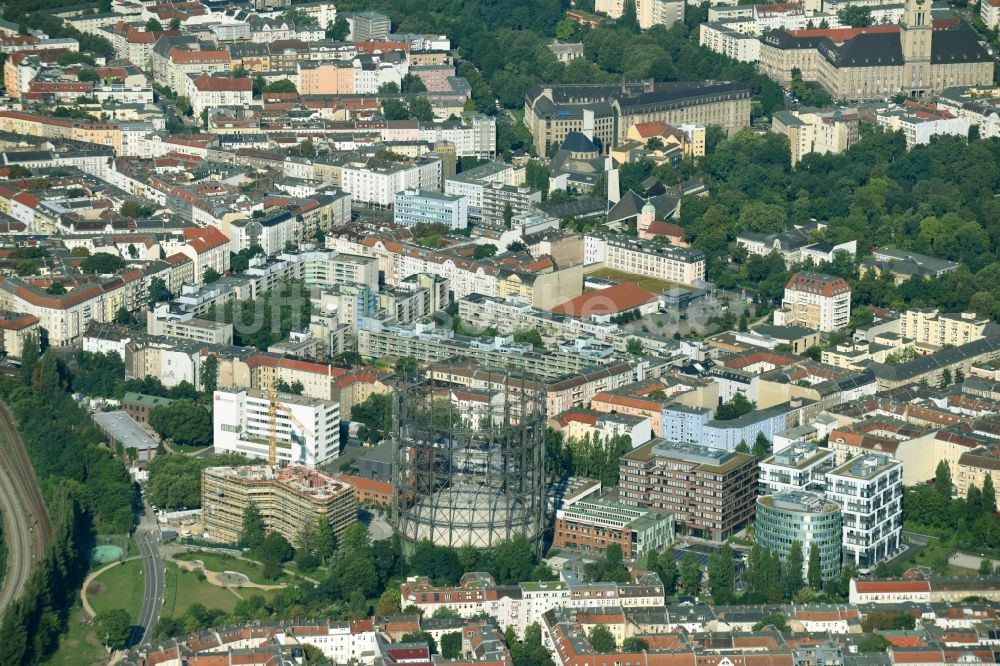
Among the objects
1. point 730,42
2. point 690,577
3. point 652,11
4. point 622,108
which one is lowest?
point 690,577

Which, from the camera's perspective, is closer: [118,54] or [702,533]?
[702,533]

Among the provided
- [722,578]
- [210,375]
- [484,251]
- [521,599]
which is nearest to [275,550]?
[521,599]

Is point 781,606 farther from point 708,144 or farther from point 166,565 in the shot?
point 708,144

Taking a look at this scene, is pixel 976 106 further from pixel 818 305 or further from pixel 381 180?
pixel 381 180

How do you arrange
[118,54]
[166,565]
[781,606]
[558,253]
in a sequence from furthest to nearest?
[118,54], [558,253], [166,565], [781,606]

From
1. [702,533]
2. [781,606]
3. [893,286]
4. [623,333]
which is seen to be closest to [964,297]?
[893,286]

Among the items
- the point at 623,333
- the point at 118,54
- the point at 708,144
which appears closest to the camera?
the point at 623,333

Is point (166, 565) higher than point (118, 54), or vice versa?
point (118, 54)
